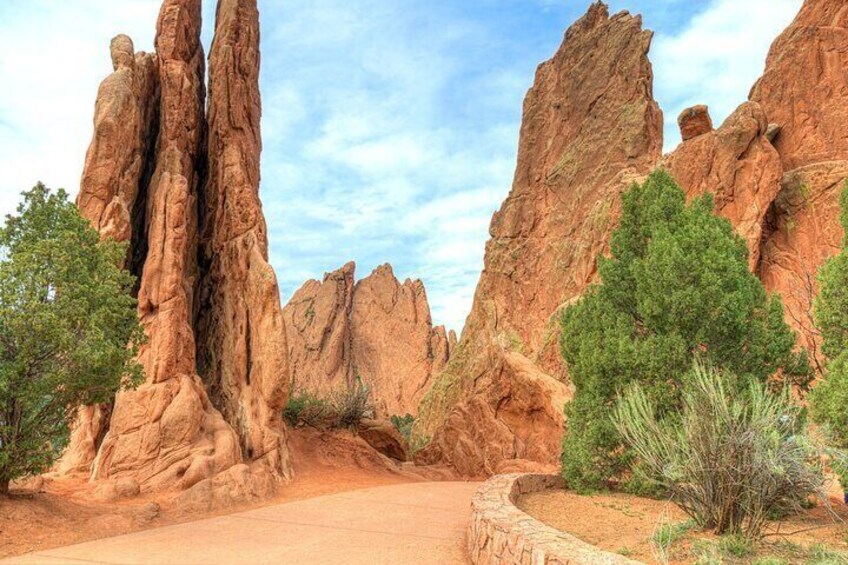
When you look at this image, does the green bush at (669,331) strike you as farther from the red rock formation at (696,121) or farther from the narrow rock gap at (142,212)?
the red rock formation at (696,121)

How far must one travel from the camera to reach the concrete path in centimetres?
768

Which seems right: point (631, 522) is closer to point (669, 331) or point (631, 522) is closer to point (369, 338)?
point (669, 331)

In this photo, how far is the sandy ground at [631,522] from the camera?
7264 millimetres

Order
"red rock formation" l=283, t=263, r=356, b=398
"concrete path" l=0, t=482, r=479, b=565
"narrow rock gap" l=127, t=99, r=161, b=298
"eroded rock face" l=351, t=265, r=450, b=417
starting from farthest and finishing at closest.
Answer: "eroded rock face" l=351, t=265, r=450, b=417, "red rock formation" l=283, t=263, r=356, b=398, "narrow rock gap" l=127, t=99, r=161, b=298, "concrete path" l=0, t=482, r=479, b=565

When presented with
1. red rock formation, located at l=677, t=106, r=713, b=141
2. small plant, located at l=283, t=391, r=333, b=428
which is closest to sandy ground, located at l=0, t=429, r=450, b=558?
small plant, located at l=283, t=391, r=333, b=428

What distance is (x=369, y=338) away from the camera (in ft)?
235

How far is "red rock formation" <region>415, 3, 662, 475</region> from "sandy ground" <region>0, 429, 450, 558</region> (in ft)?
24.1

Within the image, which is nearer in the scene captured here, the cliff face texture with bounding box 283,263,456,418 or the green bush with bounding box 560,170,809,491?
the green bush with bounding box 560,170,809,491

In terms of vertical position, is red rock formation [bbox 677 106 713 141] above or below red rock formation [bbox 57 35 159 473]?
above

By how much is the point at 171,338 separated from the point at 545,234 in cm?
2452

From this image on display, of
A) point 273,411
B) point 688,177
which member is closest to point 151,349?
point 273,411

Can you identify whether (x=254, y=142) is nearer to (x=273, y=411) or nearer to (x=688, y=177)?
(x=273, y=411)

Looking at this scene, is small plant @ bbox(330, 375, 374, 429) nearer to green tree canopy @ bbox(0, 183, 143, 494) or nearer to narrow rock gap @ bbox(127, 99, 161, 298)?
narrow rock gap @ bbox(127, 99, 161, 298)

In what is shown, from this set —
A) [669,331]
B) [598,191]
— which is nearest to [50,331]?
[669,331]
